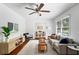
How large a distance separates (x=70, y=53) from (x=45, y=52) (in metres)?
0.51

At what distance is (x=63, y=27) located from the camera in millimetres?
2484

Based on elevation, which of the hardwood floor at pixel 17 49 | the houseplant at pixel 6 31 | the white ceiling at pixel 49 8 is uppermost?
the white ceiling at pixel 49 8

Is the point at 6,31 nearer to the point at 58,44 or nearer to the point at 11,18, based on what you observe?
the point at 11,18

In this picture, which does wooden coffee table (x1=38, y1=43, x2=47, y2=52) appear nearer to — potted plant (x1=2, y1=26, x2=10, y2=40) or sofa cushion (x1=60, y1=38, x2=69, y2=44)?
sofa cushion (x1=60, y1=38, x2=69, y2=44)

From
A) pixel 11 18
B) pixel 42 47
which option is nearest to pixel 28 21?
pixel 11 18

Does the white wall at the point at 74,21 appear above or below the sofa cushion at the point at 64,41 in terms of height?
above

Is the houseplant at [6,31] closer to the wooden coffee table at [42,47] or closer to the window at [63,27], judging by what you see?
the wooden coffee table at [42,47]

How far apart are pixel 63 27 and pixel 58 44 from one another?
0.39 m

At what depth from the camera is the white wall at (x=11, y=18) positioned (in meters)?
2.25

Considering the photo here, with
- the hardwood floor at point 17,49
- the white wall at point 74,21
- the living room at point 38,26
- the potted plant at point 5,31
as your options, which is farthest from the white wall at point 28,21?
the white wall at point 74,21

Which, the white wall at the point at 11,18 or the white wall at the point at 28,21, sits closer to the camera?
the white wall at the point at 11,18

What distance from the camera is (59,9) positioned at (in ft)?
7.75
